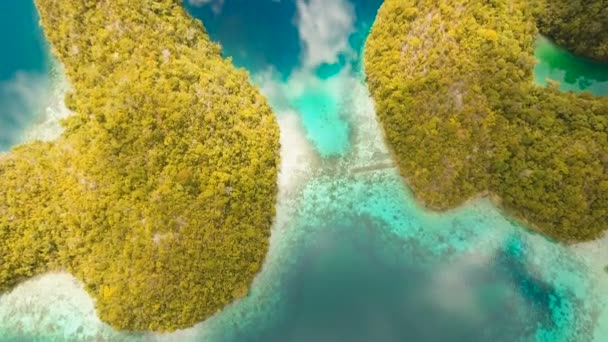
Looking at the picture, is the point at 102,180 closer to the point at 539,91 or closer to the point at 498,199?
the point at 498,199

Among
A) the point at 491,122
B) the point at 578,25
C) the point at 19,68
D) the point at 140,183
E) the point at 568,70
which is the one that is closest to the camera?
the point at 140,183

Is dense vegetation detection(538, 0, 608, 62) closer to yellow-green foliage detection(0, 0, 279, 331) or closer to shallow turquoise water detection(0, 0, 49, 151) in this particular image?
yellow-green foliage detection(0, 0, 279, 331)

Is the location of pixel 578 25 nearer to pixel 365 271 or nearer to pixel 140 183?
pixel 365 271

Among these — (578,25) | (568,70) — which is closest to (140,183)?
(568,70)

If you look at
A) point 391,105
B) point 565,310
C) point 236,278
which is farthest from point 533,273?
point 236,278

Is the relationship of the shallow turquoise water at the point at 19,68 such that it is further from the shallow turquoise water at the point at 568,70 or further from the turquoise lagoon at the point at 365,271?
the shallow turquoise water at the point at 568,70

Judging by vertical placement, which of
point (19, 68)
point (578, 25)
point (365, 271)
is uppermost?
point (19, 68)

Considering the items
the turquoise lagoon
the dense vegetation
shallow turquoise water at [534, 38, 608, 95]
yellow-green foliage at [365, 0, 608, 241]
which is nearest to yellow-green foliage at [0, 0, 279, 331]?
the turquoise lagoon
